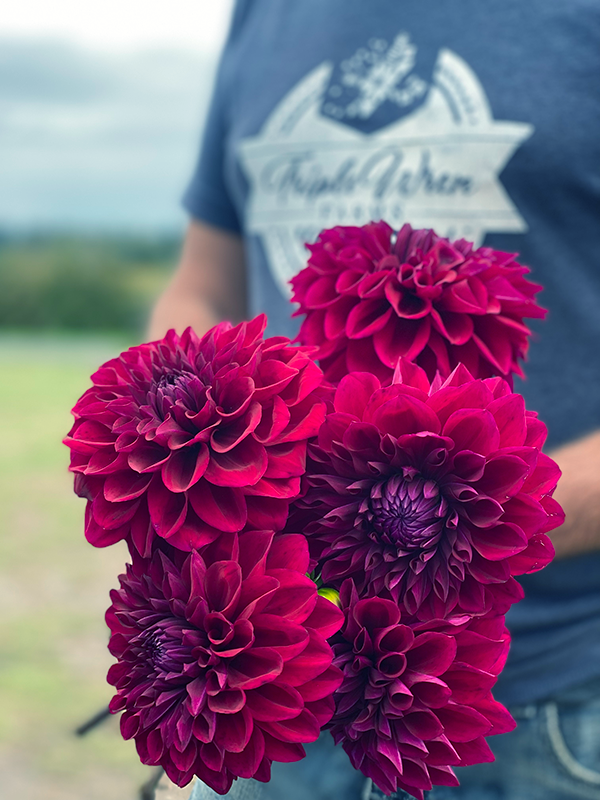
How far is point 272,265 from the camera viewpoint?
1.00m

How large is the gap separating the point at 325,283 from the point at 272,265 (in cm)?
59

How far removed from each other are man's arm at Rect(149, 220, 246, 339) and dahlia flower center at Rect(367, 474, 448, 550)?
856 mm

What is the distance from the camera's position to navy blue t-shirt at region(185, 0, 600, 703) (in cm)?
80

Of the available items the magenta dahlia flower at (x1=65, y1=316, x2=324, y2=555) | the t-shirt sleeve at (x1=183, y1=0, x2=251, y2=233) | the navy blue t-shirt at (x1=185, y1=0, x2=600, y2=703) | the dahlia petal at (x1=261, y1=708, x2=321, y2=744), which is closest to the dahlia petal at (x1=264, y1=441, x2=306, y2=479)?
the magenta dahlia flower at (x1=65, y1=316, x2=324, y2=555)

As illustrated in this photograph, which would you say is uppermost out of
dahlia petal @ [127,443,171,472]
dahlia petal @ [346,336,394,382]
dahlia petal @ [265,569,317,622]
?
dahlia petal @ [346,336,394,382]

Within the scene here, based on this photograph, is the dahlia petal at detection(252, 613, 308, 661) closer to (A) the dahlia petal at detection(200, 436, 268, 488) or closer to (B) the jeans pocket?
(A) the dahlia petal at detection(200, 436, 268, 488)

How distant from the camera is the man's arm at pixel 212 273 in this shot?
1.19 metres

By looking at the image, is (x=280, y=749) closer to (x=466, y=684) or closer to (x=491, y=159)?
(x=466, y=684)

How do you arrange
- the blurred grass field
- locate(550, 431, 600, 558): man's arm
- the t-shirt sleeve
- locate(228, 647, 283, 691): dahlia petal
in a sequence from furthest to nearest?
the blurred grass field → the t-shirt sleeve → locate(550, 431, 600, 558): man's arm → locate(228, 647, 283, 691): dahlia petal

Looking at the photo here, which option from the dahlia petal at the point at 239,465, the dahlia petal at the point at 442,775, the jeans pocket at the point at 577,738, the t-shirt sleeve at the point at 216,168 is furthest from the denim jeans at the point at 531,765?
the t-shirt sleeve at the point at 216,168

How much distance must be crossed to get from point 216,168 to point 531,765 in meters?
0.97

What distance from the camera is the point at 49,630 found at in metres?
3.17

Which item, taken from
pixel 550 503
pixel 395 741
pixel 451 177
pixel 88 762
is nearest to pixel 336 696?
pixel 395 741

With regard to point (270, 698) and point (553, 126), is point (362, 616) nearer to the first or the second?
point (270, 698)
